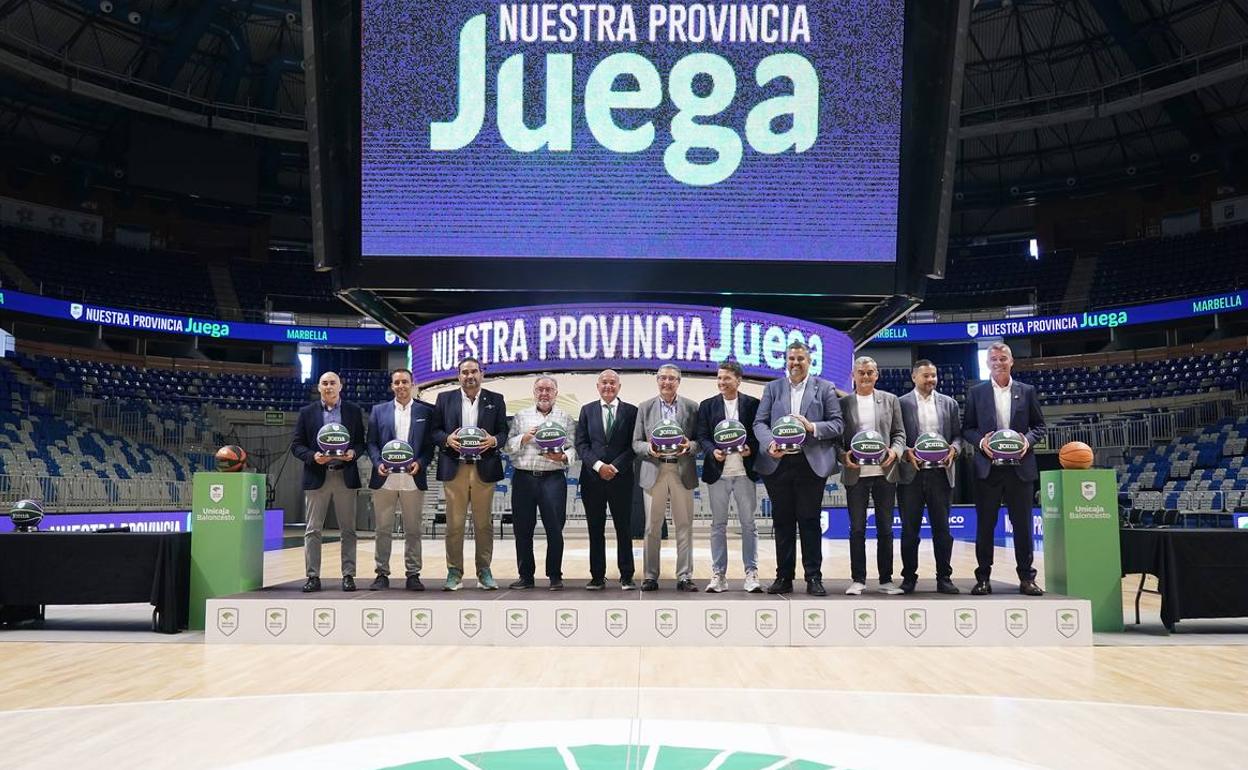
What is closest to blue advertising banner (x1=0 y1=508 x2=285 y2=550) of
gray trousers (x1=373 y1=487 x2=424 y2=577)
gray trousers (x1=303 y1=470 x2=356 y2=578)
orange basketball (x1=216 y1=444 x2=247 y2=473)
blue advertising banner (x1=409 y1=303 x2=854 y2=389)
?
blue advertising banner (x1=409 y1=303 x2=854 y2=389)

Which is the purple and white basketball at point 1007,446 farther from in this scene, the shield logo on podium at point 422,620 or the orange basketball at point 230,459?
the orange basketball at point 230,459

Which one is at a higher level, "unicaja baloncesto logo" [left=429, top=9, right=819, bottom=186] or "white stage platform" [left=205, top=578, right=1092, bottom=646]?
"unicaja baloncesto logo" [left=429, top=9, right=819, bottom=186]

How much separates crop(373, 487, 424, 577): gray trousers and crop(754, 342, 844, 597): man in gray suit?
108 inches

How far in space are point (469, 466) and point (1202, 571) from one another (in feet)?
18.6

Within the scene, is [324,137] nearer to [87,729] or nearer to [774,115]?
[774,115]

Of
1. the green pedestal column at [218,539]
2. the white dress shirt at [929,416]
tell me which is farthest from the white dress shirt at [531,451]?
the white dress shirt at [929,416]

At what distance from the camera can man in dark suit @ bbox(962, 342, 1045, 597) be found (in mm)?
7738

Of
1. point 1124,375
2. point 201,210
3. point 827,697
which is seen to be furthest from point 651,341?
point 201,210

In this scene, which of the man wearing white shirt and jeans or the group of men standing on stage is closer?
the group of men standing on stage

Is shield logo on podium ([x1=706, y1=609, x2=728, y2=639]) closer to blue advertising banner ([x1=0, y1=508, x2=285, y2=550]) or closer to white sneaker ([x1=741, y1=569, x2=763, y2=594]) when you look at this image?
white sneaker ([x1=741, y1=569, x2=763, y2=594])

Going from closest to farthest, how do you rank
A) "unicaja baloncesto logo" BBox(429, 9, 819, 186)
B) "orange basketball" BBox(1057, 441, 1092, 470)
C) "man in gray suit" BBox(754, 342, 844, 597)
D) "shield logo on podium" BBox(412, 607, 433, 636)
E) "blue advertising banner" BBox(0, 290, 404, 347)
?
"shield logo on podium" BBox(412, 607, 433, 636) → "man in gray suit" BBox(754, 342, 844, 597) → "orange basketball" BBox(1057, 441, 1092, 470) → "unicaja baloncesto logo" BBox(429, 9, 819, 186) → "blue advertising banner" BBox(0, 290, 404, 347)

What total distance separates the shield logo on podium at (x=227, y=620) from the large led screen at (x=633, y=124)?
237 inches

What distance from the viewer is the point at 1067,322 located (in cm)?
3294

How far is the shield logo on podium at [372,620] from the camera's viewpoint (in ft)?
24.4
